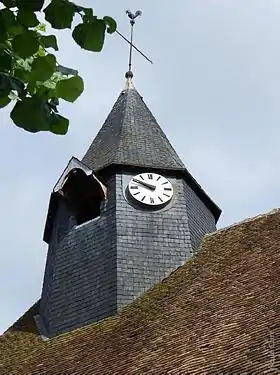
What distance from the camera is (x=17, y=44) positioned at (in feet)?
11.5

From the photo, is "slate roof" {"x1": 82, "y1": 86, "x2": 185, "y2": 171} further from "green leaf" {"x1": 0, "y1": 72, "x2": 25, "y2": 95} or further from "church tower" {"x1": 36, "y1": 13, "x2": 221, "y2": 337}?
"green leaf" {"x1": 0, "y1": 72, "x2": 25, "y2": 95}

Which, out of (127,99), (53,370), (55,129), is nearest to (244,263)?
(53,370)

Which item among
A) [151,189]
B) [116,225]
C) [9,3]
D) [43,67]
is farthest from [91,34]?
[151,189]

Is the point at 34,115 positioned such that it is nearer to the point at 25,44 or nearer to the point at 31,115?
the point at 31,115

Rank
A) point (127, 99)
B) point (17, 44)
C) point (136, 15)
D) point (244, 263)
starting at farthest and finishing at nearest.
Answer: point (136, 15)
point (127, 99)
point (244, 263)
point (17, 44)

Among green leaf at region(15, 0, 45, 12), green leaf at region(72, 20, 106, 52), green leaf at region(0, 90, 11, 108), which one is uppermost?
green leaf at region(15, 0, 45, 12)

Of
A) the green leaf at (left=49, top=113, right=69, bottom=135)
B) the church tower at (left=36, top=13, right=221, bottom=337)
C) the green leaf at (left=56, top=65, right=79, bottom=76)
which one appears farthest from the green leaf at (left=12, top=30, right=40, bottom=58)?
the church tower at (left=36, top=13, right=221, bottom=337)

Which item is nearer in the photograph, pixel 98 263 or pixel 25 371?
pixel 25 371

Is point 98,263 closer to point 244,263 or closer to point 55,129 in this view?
point 244,263

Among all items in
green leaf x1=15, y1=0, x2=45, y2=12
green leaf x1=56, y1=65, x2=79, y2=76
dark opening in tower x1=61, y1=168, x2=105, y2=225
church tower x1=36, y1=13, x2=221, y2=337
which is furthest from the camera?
dark opening in tower x1=61, y1=168, x2=105, y2=225

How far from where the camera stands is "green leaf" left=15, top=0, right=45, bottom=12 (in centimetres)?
346

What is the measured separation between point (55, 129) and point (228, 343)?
186 inches

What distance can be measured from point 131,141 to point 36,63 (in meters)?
10.1

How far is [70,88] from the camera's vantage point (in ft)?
11.6
